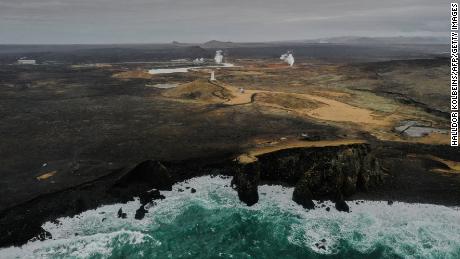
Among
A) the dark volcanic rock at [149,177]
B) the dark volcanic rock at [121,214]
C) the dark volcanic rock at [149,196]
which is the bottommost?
the dark volcanic rock at [121,214]

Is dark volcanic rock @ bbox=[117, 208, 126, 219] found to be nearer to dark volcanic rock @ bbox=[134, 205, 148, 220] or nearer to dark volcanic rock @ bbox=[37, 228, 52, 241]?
dark volcanic rock @ bbox=[134, 205, 148, 220]

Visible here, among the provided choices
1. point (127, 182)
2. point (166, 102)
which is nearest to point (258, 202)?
point (127, 182)

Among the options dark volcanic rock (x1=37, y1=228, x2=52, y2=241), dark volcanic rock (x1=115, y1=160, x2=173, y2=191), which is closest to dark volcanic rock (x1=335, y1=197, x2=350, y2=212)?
dark volcanic rock (x1=115, y1=160, x2=173, y2=191)

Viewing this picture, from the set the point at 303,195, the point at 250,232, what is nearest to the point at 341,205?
the point at 303,195

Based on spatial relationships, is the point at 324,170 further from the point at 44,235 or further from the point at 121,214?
the point at 44,235

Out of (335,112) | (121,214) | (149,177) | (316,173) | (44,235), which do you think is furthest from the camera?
(335,112)

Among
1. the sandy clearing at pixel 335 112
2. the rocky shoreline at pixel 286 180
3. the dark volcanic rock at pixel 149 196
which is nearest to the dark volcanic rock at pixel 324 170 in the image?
the rocky shoreline at pixel 286 180

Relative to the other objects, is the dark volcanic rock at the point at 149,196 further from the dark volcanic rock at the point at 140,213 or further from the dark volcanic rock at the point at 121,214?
the dark volcanic rock at the point at 121,214

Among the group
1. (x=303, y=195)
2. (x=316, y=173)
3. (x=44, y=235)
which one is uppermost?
(x=316, y=173)
